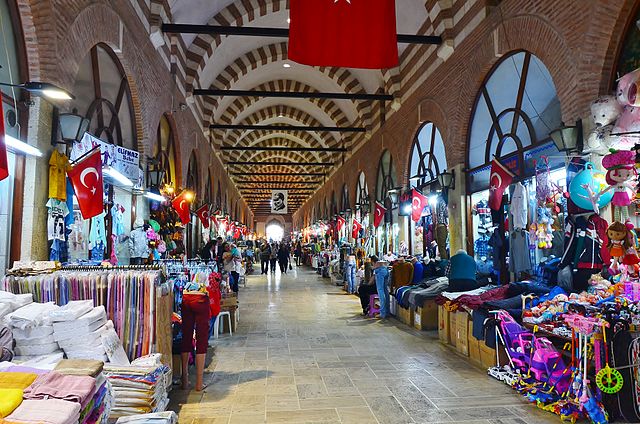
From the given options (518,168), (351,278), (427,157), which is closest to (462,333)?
(518,168)

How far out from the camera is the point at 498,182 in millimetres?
6246

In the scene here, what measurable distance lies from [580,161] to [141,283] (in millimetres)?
4528

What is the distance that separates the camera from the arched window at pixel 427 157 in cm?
922

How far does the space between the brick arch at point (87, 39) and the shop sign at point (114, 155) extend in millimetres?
721

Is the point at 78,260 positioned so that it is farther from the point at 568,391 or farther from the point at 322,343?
the point at 568,391

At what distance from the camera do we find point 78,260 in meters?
5.39

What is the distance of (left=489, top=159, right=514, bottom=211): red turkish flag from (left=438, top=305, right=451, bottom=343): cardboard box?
179cm

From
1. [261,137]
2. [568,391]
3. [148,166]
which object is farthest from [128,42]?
[261,137]

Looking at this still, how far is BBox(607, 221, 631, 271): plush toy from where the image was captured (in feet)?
12.4

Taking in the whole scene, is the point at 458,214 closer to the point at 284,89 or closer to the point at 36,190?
the point at 36,190

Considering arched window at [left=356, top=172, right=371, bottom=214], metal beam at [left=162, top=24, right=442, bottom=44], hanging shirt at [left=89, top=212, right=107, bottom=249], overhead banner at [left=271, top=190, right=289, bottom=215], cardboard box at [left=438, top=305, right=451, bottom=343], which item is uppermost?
metal beam at [left=162, top=24, right=442, bottom=44]

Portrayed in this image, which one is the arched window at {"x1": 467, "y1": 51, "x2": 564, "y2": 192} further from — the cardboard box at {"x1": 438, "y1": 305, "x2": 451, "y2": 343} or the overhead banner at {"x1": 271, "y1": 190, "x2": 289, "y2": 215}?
the overhead banner at {"x1": 271, "y1": 190, "x2": 289, "y2": 215}

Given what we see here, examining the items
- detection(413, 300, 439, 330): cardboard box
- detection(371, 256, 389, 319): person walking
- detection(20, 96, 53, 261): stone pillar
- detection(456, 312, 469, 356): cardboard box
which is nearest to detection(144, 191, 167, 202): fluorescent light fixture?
detection(20, 96, 53, 261): stone pillar

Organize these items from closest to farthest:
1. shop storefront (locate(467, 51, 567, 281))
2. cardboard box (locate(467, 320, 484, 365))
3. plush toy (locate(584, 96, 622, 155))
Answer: plush toy (locate(584, 96, 622, 155))
cardboard box (locate(467, 320, 484, 365))
shop storefront (locate(467, 51, 567, 281))
